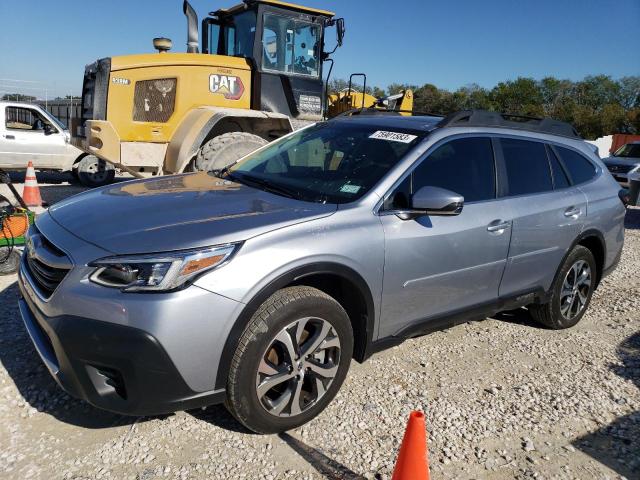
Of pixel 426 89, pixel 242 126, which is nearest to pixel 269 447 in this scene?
pixel 242 126

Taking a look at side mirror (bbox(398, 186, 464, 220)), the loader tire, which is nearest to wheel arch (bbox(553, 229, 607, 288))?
side mirror (bbox(398, 186, 464, 220))

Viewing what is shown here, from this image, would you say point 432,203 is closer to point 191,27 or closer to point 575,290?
point 575,290

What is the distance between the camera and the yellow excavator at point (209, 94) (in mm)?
6961

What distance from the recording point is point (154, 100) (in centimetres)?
738

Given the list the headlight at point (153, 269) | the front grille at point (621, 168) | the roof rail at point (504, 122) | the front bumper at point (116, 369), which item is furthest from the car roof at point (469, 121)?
the front grille at point (621, 168)

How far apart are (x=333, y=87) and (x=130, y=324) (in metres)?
8.53

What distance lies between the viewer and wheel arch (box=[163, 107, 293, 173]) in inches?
265

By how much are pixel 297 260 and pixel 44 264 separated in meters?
1.32

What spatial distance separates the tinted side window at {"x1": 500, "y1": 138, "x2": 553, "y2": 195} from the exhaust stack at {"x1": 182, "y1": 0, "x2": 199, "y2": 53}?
5.68 metres

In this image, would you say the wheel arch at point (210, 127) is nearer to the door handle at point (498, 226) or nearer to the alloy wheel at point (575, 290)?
the door handle at point (498, 226)

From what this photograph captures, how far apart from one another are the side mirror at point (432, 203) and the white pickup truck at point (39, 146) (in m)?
9.33

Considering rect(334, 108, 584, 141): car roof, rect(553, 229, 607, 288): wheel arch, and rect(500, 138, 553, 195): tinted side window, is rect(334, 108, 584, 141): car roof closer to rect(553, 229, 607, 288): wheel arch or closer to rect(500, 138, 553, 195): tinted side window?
rect(500, 138, 553, 195): tinted side window

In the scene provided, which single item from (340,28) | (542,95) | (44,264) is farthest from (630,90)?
(44,264)

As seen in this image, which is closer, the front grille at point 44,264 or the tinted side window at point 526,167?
the front grille at point 44,264
